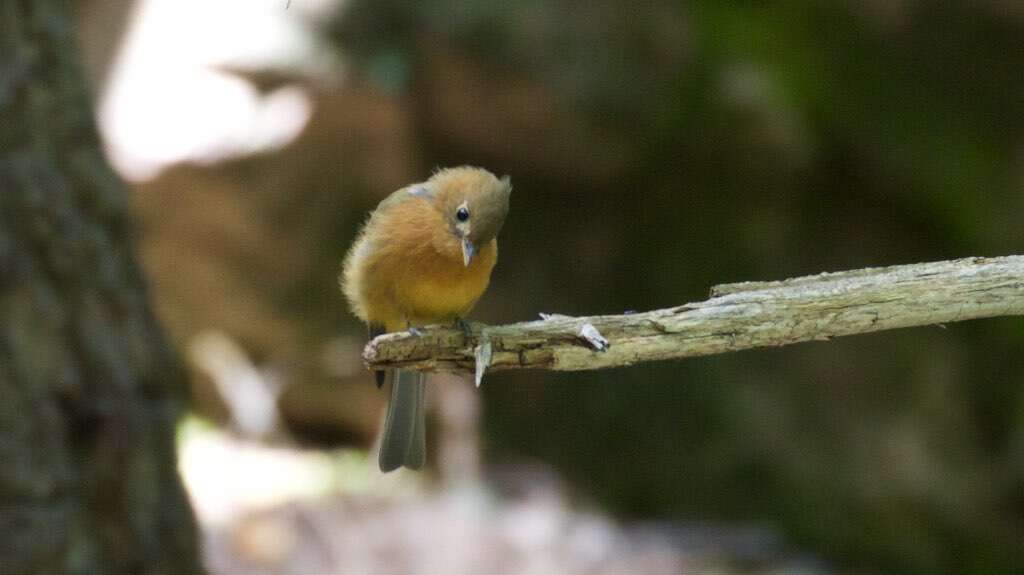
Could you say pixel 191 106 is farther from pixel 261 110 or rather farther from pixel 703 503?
pixel 703 503

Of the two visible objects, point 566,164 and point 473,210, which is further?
point 566,164

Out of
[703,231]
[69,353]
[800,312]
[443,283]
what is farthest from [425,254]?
[703,231]

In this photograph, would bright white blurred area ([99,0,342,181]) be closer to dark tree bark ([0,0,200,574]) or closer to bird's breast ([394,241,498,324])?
dark tree bark ([0,0,200,574])

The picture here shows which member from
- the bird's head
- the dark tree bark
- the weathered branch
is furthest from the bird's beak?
the dark tree bark

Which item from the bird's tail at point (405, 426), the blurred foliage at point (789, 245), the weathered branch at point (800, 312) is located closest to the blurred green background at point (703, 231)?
the blurred foliage at point (789, 245)

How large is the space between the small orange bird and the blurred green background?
13.0 feet

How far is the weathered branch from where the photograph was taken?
265cm

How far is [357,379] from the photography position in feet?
26.4

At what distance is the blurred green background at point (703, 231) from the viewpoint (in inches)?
295

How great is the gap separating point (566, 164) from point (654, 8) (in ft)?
3.80

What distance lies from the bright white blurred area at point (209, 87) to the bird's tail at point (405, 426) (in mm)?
3693

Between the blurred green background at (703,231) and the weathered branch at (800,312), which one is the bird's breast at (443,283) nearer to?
the weathered branch at (800,312)

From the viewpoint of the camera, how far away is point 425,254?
130 inches

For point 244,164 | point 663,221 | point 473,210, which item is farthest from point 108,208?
point 663,221
